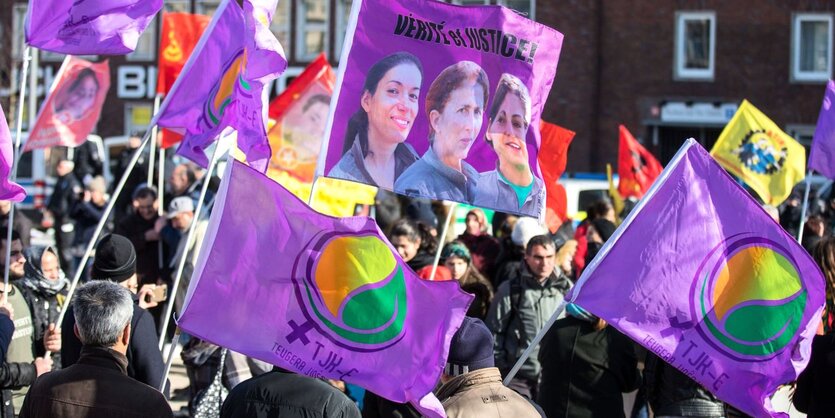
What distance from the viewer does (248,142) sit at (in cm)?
700

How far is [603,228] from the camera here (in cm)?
1009

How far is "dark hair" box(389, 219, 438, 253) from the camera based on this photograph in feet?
29.5

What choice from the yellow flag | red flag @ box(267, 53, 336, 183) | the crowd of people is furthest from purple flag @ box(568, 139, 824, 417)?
the yellow flag

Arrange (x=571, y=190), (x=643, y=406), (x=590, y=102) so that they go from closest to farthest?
1. (x=643, y=406)
2. (x=571, y=190)
3. (x=590, y=102)

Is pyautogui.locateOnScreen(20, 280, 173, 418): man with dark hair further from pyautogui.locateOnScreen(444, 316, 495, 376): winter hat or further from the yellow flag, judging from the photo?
the yellow flag

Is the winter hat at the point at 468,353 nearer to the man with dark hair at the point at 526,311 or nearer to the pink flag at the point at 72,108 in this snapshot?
the man with dark hair at the point at 526,311

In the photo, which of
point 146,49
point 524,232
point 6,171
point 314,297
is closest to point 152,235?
point 524,232

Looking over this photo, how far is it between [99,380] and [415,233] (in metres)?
4.76

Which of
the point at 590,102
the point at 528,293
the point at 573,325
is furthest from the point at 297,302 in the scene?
the point at 590,102

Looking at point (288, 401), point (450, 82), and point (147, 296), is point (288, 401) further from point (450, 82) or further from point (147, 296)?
point (147, 296)

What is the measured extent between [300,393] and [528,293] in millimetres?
3141

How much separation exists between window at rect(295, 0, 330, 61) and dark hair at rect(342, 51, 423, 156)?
2616cm

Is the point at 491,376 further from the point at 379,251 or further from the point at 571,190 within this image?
the point at 571,190

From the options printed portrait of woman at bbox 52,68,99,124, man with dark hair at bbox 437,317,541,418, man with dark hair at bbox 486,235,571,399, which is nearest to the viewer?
man with dark hair at bbox 437,317,541,418
